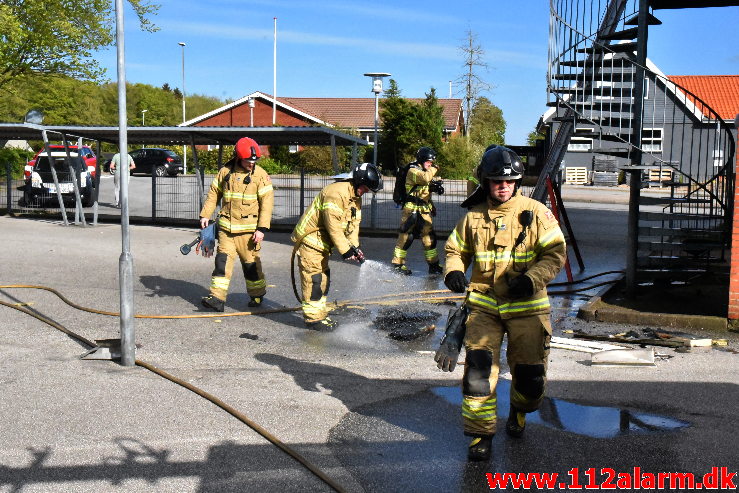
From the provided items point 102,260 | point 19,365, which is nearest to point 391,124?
point 102,260

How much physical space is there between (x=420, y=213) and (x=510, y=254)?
7443 millimetres

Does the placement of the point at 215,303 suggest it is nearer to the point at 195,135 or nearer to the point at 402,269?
the point at 402,269

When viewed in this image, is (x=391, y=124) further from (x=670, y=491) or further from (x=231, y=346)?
(x=670, y=491)

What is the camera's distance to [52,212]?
20719mm

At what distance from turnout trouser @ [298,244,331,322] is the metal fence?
29.6ft

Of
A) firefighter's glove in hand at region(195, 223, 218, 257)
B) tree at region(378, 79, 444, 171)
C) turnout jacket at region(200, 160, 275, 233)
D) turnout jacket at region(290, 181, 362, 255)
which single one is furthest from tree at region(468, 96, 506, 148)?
turnout jacket at region(290, 181, 362, 255)

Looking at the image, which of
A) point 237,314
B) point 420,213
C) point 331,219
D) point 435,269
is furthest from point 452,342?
point 420,213

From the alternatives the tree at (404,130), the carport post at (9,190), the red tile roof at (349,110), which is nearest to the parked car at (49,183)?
the carport post at (9,190)

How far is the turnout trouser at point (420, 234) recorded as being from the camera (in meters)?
12.1

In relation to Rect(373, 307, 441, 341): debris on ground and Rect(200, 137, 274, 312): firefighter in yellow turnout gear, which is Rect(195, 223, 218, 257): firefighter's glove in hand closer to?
Rect(200, 137, 274, 312): firefighter in yellow turnout gear

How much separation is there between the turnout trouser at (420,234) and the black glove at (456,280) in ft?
23.6

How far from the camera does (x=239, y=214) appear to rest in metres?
8.86

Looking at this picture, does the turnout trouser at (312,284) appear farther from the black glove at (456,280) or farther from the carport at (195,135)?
the carport at (195,135)

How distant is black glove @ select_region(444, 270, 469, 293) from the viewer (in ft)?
15.7
